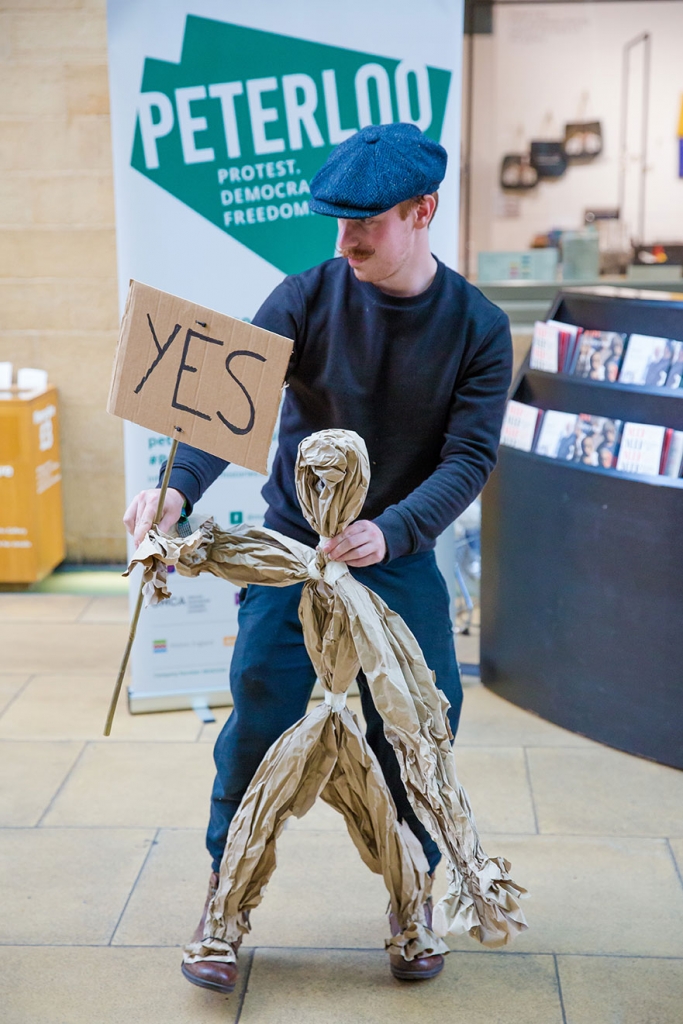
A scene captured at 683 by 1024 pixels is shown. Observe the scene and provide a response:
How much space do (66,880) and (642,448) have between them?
1.85m

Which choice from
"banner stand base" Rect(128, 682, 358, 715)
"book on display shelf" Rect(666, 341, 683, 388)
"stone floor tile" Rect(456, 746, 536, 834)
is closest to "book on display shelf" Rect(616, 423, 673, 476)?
"book on display shelf" Rect(666, 341, 683, 388)

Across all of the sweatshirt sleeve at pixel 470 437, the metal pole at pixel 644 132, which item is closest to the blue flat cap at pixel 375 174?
the sweatshirt sleeve at pixel 470 437

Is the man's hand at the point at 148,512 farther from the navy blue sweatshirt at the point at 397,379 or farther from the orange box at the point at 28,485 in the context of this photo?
the orange box at the point at 28,485

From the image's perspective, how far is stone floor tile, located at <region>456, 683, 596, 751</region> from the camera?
3383 millimetres

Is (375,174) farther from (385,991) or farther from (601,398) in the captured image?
(601,398)

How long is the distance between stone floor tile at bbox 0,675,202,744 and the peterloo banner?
2.64 feet

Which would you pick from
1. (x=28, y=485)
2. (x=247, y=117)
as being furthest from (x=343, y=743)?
(x=28, y=485)

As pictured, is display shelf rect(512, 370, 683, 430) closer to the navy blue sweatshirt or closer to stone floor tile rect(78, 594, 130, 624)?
the navy blue sweatshirt

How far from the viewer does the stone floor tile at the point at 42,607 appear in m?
4.49

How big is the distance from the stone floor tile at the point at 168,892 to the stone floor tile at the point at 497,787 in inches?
28.2

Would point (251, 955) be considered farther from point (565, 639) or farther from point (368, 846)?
point (565, 639)

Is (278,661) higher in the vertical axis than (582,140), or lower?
lower

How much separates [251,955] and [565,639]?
1.42 metres

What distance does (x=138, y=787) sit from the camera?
10.2 feet
